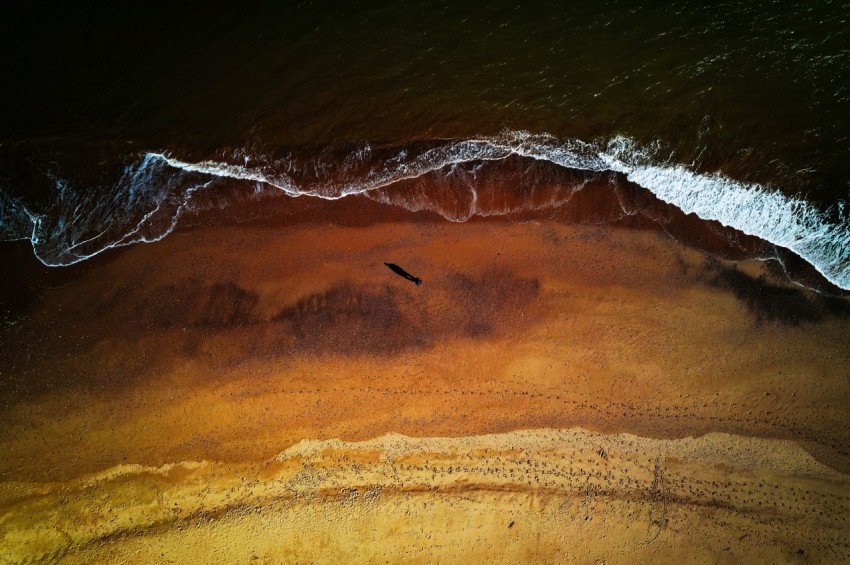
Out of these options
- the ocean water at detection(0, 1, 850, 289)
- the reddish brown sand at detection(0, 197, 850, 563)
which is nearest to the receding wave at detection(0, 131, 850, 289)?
the ocean water at detection(0, 1, 850, 289)

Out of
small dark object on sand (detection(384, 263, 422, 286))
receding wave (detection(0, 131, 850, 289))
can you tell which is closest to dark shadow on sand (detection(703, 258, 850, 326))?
receding wave (detection(0, 131, 850, 289))

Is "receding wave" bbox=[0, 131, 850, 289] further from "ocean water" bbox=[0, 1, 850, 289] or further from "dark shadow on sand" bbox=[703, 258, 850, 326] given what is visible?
"dark shadow on sand" bbox=[703, 258, 850, 326]

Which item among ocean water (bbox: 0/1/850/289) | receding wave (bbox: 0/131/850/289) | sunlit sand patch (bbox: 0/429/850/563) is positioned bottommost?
sunlit sand patch (bbox: 0/429/850/563)

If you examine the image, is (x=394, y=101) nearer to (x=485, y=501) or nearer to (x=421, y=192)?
(x=421, y=192)

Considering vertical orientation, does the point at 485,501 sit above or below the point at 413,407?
below

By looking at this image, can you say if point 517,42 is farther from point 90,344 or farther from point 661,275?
point 90,344

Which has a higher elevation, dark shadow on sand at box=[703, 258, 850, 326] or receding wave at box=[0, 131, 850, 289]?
Result: receding wave at box=[0, 131, 850, 289]

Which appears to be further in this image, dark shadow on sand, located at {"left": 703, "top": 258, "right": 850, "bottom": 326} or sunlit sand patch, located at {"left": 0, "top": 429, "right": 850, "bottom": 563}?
dark shadow on sand, located at {"left": 703, "top": 258, "right": 850, "bottom": 326}

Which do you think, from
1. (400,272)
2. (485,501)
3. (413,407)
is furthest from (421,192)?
(485,501)
